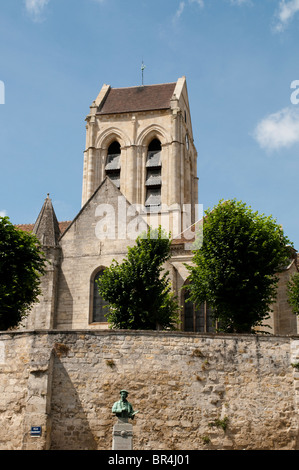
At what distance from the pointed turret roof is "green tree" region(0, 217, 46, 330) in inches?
187

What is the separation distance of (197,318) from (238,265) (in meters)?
5.36

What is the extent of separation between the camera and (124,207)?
1146 inches

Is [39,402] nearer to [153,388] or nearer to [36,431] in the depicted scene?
[36,431]

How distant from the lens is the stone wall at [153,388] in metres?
17.5

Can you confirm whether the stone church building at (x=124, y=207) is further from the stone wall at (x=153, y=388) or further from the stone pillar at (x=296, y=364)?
the stone wall at (x=153, y=388)

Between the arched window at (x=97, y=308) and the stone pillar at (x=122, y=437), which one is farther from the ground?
the arched window at (x=97, y=308)

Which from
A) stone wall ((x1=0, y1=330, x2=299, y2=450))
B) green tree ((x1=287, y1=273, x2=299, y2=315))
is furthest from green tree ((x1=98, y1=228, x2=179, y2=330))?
stone wall ((x1=0, y1=330, x2=299, y2=450))

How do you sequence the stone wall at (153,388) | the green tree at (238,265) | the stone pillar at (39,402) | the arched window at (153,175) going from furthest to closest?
the arched window at (153,175)
the green tree at (238,265)
the stone wall at (153,388)
the stone pillar at (39,402)

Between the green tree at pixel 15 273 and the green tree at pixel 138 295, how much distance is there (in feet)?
9.25

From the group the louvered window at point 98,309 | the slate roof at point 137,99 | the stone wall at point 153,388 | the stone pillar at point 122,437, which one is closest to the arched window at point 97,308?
the louvered window at point 98,309

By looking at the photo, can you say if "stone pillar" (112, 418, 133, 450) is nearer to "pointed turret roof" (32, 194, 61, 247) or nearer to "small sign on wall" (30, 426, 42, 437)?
"small sign on wall" (30, 426, 42, 437)
